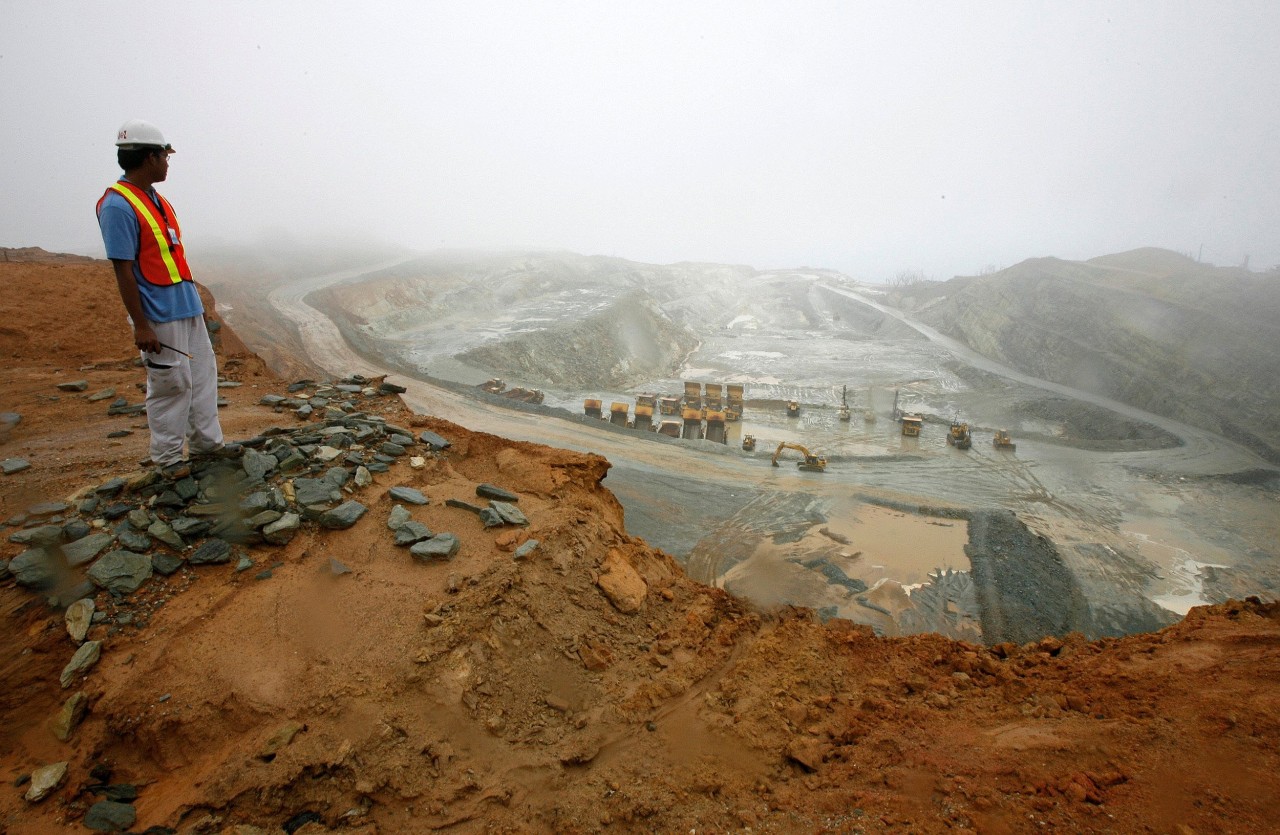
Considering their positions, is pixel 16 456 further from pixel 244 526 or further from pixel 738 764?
pixel 738 764

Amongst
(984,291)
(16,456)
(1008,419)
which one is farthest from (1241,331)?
(16,456)

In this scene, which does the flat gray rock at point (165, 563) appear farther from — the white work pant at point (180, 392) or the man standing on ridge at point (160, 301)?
the white work pant at point (180, 392)

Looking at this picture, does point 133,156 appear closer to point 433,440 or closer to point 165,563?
point 165,563

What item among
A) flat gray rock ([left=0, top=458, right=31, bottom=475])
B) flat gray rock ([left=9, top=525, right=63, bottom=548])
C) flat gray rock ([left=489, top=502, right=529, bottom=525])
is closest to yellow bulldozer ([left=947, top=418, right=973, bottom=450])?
flat gray rock ([left=489, top=502, right=529, bottom=525])

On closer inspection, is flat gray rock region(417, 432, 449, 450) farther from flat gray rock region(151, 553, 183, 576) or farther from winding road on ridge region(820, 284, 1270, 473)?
winding road on ridge region(820, 284, 1270, 473)

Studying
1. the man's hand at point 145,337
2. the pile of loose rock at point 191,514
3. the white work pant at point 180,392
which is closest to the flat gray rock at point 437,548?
the pile of loose rock at point 191,514

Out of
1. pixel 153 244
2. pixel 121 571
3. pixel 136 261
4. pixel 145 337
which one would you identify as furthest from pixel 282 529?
pixel 153 244
